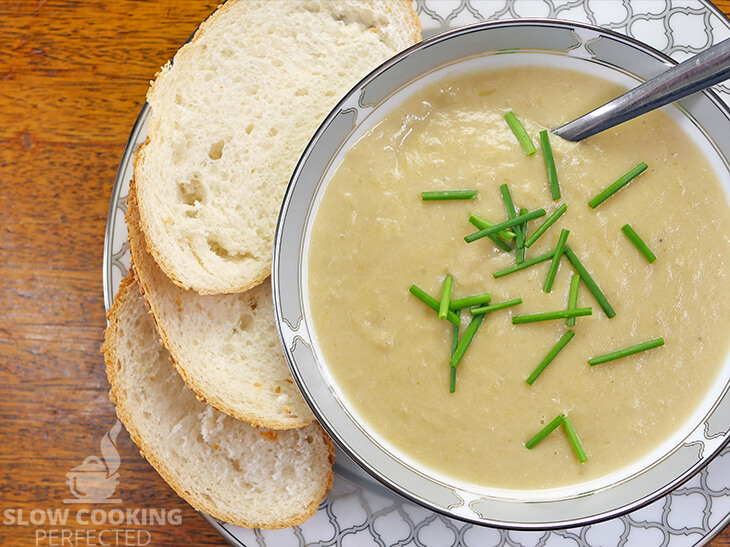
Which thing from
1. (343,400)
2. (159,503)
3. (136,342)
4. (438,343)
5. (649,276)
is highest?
(649,276)

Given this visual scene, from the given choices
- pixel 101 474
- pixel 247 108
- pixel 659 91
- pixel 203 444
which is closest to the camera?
pixel 659 91

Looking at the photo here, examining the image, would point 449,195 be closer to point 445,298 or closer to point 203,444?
point 445,298

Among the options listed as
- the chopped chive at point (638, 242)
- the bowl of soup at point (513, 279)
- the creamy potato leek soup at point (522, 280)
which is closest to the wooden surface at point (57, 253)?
the bowl of soup at point (513, 279)

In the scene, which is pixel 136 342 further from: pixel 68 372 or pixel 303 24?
pixel 303 24

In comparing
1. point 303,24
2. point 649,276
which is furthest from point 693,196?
point 303,24

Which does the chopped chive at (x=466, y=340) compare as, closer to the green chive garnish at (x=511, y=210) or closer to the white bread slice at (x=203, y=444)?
the green chive garnish at (x=511, y=210)

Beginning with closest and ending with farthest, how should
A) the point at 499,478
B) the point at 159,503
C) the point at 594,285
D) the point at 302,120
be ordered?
the point at 594,285 < the point at 499,478 < the point at 302,120 < the point at 159,503

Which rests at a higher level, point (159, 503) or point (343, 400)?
point (343, 400)

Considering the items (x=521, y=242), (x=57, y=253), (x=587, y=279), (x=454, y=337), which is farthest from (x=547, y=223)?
(x=57, y=253)
